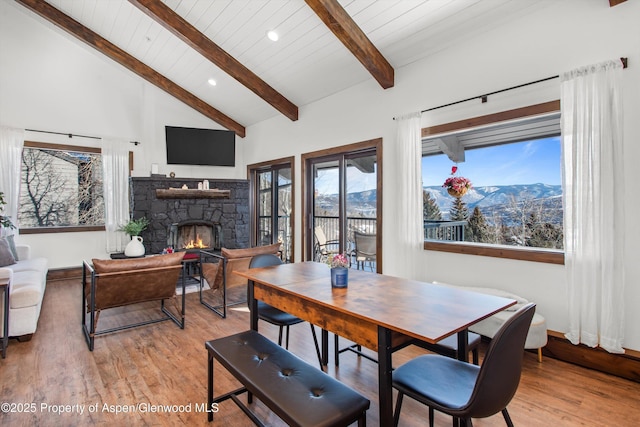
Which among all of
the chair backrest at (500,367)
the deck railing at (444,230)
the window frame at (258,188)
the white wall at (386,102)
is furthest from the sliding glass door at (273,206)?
the chair backrest at (500,367)

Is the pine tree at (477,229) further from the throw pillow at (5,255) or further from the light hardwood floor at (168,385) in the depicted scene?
the throw pillow at (5,255)

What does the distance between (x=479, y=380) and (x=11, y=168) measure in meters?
7.04

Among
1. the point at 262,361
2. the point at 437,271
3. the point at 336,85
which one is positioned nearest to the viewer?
the point at 262,361

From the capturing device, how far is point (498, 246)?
133 inches

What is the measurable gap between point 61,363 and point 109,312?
1.46m

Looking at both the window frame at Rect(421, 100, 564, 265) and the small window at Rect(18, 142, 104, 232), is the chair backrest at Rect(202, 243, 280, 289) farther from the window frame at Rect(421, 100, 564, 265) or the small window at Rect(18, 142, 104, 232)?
the small window at Rect(18, 142, 104, 232)

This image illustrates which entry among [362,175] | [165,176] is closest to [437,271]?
[362,175]

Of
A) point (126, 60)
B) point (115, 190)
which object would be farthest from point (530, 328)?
point (126, 60)

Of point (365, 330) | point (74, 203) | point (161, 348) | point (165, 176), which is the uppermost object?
point (165, 176)

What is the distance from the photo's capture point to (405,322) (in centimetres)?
147

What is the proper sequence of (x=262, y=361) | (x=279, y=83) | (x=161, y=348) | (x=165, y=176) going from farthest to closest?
1. (x=165, y=176)
2. (x=279, y=83)
3. (x=161, y=348)
4. (x=262, y=361)

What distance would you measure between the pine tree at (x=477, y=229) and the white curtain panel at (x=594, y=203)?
93 cm

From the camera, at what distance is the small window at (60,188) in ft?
19.0

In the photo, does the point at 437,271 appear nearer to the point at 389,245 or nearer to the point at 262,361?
the point at 389,245
